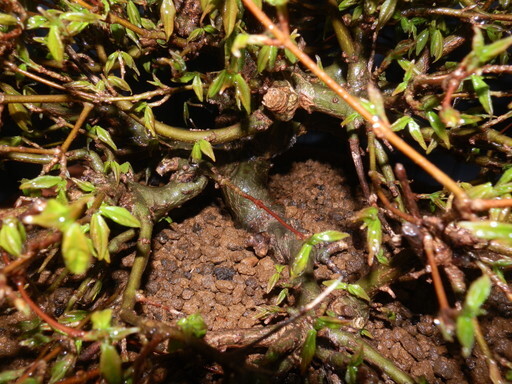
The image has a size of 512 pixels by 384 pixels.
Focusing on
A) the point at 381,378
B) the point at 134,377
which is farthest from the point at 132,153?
the point at 381,378

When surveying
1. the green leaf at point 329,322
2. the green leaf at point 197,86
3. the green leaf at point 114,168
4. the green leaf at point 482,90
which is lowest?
the green leaf at point 329,322

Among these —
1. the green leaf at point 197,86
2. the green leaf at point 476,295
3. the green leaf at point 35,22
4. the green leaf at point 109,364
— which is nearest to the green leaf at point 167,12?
the green leaf at point 197,86

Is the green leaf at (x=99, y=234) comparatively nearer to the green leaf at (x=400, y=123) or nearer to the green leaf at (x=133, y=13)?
the green leaf at (x=133, y=13)

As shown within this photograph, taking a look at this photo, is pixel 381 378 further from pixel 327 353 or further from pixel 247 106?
pixel 247 106

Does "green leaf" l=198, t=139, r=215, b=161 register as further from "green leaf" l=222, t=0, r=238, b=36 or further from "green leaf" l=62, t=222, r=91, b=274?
"green leaf" l=62, t=222, r=91, b=274

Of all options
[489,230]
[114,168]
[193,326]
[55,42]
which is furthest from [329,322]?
[55,42]
